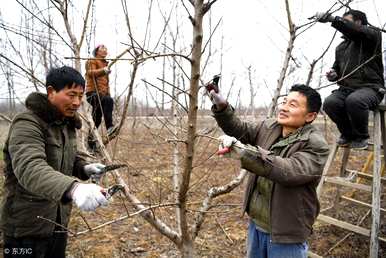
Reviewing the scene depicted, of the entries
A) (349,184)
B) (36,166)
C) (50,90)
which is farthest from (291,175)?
(349,184)

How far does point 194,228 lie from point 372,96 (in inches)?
79.8

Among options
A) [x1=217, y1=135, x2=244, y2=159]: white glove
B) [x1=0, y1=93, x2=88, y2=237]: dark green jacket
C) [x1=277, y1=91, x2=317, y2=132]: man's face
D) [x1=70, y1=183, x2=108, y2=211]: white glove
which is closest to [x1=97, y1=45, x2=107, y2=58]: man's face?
[x1=0, y1=93, x2=88, y2=237]: dark green jacket

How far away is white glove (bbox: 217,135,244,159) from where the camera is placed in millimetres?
1775

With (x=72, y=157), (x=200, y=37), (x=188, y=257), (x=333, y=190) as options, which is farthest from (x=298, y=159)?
(x=333, y=190)

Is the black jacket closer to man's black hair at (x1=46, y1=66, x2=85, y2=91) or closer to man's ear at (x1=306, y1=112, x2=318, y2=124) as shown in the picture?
man's ear at (x1=306, y1=112, x2=318, y2=124)

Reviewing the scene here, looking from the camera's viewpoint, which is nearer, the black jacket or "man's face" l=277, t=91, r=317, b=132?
"man's face" l=277, t=91, r=317, b=132

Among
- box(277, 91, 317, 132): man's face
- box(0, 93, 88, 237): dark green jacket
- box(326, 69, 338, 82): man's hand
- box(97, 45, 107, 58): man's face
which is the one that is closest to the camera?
box(0, 93, 88, 237): dark green jacket

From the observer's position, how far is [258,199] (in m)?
2.21

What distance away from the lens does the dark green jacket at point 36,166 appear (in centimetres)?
162

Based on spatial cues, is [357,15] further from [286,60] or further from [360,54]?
[286,60]

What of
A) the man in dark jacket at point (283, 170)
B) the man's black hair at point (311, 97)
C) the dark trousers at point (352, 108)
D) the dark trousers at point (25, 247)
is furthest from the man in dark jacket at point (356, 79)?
the dark trousers at point (25, 247)

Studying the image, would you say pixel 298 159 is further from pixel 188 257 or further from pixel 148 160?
pixel 148 160

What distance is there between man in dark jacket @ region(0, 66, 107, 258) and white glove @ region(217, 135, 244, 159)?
0.68 metres

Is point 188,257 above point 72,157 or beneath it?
beneath
